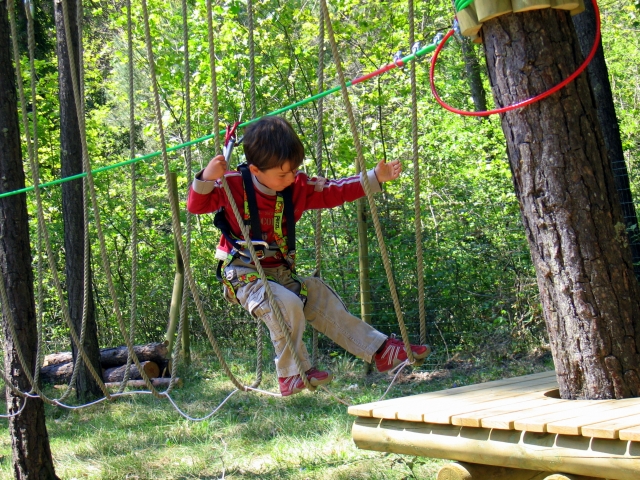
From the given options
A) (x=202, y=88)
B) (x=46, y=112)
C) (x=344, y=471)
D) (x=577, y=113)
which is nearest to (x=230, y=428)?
(x=344, y=471)

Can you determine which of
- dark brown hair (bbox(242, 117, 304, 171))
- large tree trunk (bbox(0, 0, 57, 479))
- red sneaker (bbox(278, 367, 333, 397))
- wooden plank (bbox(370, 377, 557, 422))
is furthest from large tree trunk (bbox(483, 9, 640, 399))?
large tree trunk (bbox(0, 0, 57, 479))

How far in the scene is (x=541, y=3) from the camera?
219cm

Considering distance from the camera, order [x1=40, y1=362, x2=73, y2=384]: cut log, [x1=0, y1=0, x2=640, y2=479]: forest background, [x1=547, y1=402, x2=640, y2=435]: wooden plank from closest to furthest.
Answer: [x1=547, y1=402, x2=640, y2=435]: wooden plank < [x1=0, y1=0, x2=640, y2=479]: forest background < [x1=40, y1=362, x2=73, y2=384]: cut log

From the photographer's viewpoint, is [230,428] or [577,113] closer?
[577,113]

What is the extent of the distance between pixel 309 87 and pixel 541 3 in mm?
5025

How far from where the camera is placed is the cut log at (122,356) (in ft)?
20.8

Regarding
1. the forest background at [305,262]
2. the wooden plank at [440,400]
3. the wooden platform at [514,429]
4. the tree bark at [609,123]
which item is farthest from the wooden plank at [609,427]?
the tree bark at [609,123]

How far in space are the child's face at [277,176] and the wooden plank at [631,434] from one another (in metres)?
1.23

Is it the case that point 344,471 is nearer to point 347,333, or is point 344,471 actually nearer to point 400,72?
point 347,333

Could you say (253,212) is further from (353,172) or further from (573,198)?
(353,172)

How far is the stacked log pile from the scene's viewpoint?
6.21 meters

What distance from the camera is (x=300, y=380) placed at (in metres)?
2.45

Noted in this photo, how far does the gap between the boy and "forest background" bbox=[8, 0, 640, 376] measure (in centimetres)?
235

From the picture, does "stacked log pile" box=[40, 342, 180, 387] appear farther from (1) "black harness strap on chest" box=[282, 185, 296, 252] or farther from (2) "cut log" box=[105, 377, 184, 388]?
(1) "black harness strap on chest" box=[282, 185, 296, 252]
